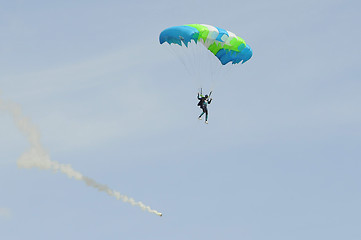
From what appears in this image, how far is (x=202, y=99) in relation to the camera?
220 feet

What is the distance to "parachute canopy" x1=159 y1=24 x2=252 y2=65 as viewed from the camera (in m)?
66.1

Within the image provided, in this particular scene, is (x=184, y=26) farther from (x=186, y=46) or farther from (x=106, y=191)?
(x=106, y=191)

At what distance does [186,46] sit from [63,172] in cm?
1169

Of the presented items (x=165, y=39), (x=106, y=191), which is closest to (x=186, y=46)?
(x=165, y=39)

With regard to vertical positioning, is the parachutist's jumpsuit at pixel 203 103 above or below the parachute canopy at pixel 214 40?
below

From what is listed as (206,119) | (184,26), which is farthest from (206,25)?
(206,119)

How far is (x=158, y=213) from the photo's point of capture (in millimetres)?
60156

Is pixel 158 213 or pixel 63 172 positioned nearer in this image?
pixel 158 213

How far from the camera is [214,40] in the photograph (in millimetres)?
67875

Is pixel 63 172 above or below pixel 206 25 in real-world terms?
below

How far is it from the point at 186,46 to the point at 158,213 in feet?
39.1

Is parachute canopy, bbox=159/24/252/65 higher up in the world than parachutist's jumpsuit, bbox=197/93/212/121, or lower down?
higher up

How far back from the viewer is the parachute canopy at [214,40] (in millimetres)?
66125

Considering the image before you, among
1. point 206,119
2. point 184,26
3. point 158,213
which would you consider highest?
point 184,26
